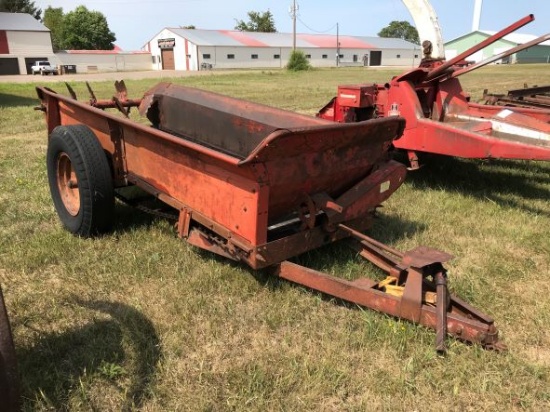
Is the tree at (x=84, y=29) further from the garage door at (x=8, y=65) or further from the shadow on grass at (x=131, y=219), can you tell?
the shadow on grass at (x=131, y=219)

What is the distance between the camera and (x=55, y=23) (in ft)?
250

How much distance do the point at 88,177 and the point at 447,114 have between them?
4.27 metres

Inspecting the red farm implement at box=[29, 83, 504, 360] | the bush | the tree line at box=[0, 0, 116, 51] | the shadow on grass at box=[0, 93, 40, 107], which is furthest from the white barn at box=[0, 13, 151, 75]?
the red farm implement at box=[29, 83, 504, 360]

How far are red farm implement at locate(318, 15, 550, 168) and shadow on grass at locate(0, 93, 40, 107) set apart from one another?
11275 millimetres

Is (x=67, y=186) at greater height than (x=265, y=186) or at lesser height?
lesser

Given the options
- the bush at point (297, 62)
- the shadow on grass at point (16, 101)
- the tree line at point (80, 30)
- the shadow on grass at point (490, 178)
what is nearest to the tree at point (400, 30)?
the tree line at point (80, 30)

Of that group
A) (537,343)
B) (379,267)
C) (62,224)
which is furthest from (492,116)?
(62,224)

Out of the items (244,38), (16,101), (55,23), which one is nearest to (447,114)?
(16,101)

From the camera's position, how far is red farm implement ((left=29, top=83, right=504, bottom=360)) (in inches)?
103

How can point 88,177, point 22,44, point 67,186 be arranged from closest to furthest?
point 88,177
point 67,186
point 22,44

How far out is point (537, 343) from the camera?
2656mm

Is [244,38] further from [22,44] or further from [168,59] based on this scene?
[22,44]

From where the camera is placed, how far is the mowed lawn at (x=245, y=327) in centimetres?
230

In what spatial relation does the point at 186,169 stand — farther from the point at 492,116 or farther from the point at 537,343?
the point at 492,116
